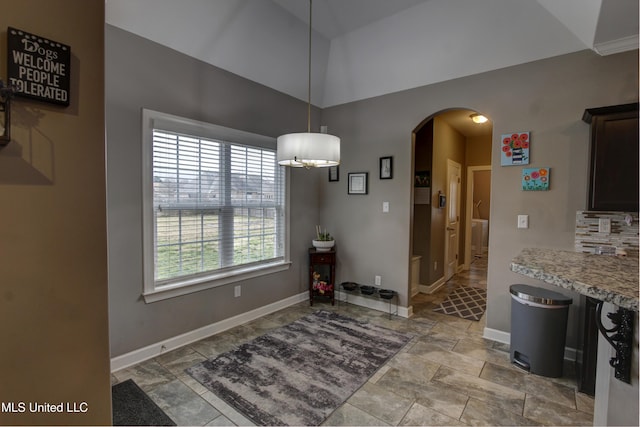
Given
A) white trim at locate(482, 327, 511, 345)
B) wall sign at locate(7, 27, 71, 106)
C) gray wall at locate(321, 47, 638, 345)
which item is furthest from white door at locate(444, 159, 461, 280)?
wall sign at locate(7, 27, 71, 106)

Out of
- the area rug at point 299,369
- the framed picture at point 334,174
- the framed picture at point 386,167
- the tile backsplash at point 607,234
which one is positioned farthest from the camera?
the framed picture at point 334,174

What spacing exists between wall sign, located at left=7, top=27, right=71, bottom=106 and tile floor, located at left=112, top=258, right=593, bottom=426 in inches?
76.8

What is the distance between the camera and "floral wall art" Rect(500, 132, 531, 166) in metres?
2.86

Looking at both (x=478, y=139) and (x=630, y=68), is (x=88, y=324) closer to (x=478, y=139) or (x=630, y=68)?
(x=630, y=68)

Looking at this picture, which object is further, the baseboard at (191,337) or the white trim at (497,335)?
the white trim at (497,335)

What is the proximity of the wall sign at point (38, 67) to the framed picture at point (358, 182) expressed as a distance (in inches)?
132

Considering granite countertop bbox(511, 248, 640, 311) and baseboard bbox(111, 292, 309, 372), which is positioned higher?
granite countertop bbox(511, 248, 640, 311)

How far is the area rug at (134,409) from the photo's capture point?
1864mm

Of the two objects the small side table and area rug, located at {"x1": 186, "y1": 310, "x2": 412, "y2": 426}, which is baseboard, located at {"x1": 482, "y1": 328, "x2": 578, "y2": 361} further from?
the small side table

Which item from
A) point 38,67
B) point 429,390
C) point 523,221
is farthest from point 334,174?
point 38,67

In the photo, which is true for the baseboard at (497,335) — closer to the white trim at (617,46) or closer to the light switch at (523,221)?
the light switch at (523,221)

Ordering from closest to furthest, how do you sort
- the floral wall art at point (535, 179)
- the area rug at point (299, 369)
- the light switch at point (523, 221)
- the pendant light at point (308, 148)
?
1. the area rug at point (299, 369)
2. the pendant light at point (308, 148)
3. the floral wall art at point (535, 179)
4. the light switch at point (523, 221)

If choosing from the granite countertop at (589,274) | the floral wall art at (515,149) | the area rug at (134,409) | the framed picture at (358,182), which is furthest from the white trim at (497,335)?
the area rug at (134,409)

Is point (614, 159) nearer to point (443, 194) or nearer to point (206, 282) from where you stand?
point (443, 194)
